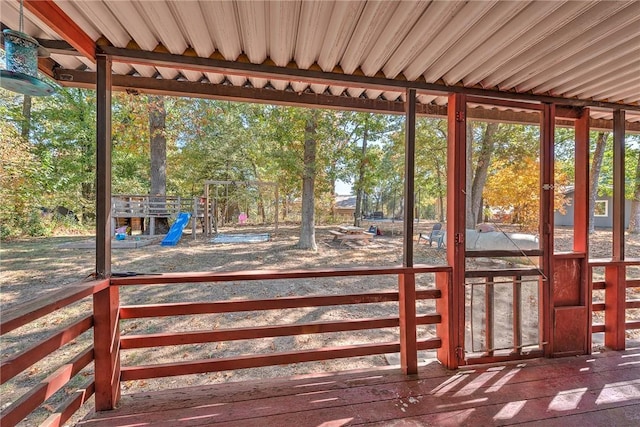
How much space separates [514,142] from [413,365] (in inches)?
105

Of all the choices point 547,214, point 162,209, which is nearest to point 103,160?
point 547,214

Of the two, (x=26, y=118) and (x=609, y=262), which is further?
(x=26, y=118)

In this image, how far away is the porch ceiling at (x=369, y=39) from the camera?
145cm

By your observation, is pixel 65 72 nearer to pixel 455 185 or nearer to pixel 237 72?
pixel 237 72

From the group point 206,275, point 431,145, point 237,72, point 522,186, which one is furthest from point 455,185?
point 431,145

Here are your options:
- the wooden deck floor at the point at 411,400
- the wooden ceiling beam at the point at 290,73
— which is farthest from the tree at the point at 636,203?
the wooden deck floor at the point at 411,400

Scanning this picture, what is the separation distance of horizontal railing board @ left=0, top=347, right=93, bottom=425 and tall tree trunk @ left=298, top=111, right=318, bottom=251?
6583 mm

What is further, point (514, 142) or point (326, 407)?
point (514, 142)

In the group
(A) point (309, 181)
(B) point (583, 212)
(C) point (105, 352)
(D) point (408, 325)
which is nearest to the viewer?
(C) point (105, 352)

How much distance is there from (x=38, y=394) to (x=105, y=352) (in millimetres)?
426

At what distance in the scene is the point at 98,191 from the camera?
182 cm

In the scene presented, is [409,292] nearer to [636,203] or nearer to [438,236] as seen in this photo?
[438,236]

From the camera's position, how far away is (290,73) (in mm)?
2029

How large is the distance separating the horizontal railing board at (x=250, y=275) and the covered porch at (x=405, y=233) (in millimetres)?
14
